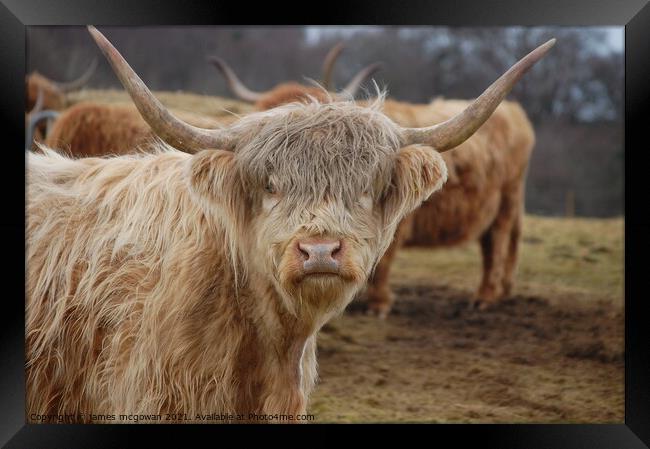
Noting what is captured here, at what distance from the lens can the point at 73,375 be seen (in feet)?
8.67

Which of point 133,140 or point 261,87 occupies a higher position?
point 261,87

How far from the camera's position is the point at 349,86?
560 cm

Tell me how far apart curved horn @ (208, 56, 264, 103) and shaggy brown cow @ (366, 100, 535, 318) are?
1077mm

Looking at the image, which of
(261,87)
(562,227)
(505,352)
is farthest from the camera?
(261,87)

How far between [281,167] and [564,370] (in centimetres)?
277

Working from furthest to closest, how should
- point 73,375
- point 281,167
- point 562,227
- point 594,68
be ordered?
point 562,227, point 594,68, point 73,375, point 281,167

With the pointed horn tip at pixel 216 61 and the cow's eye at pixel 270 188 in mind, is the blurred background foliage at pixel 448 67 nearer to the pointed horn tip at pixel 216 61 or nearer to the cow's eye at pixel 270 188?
the pointed horn tip at pixel 216 61

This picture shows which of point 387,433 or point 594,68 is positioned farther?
point 594,68

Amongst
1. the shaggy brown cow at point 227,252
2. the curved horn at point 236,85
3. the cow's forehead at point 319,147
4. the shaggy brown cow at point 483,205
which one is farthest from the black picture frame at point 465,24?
the shaggy brown cow at point 483,205

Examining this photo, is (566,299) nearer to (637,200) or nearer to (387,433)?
(637,200)

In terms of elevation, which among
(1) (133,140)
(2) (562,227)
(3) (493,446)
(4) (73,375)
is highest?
(1) (133,140)

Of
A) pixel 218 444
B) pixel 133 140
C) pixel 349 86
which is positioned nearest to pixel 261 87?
pixel 349 86

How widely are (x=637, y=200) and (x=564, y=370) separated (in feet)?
4.92

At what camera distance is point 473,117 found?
2359mm
